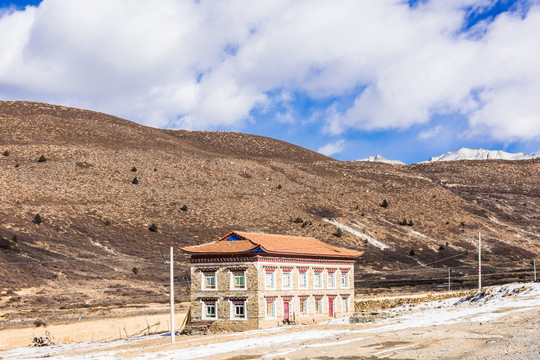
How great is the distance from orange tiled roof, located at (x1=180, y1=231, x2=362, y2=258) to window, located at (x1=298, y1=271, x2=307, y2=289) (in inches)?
72.0

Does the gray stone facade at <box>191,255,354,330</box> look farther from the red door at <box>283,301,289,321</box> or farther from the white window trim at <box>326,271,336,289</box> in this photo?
the white window trim at <box>326,271,336,289</box>

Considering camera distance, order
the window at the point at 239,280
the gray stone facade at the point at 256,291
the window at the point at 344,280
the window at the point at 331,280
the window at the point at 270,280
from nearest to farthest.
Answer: the gray stone facade at the point at 256,291 < the window at the point at 239,280 < the window at the point at 270,280 < the window at the point at 331,280 < the window at the point at 344,280

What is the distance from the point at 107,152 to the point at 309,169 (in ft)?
146

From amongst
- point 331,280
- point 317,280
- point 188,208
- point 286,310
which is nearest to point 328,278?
point 331,280

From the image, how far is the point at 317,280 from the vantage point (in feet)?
191

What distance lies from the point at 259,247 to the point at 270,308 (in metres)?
5.35

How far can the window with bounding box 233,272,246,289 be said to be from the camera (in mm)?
52478

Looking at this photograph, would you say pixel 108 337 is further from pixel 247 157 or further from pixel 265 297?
pixel 247 157

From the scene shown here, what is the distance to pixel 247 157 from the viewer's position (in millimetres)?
149500

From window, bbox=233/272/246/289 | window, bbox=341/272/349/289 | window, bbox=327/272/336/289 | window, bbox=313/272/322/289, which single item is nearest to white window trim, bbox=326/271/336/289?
window, bbox=327/272/336/289

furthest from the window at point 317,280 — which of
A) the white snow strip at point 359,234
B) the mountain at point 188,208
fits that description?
the white snow strip at point 359,234

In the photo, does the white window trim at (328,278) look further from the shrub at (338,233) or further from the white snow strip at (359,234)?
the white snow strip at (359,234)

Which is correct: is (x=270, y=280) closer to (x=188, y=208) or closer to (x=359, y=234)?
(x=188, y=208)

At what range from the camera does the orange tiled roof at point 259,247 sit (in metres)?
52.5
